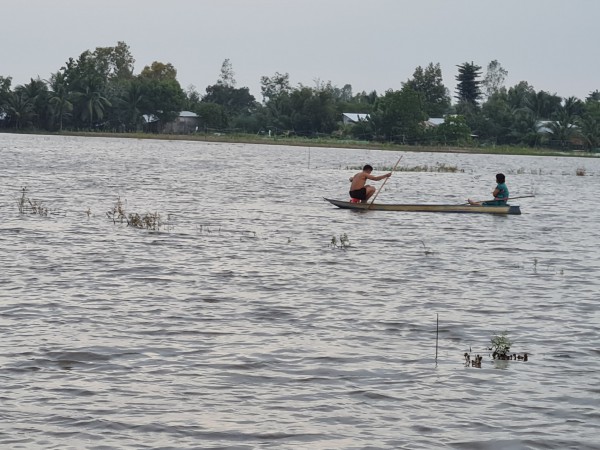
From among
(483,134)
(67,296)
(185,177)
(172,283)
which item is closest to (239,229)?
(172,283)

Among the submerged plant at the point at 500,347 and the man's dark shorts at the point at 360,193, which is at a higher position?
the man's dark shorts at the point at 360,193

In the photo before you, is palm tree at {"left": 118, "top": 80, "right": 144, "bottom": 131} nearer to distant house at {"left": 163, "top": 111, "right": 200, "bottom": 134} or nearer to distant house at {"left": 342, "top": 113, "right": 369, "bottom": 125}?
distant house at {"left": 163, "top": 111, "right": 200, "bottom": 134}

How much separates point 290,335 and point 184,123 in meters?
116

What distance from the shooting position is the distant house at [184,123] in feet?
406

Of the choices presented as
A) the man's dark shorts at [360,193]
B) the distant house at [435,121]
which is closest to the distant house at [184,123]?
the distant house at [435,121]

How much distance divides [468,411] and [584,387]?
1468 millimetres

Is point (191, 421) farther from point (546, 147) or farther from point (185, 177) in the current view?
point (546, 147)

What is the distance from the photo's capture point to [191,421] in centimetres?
787

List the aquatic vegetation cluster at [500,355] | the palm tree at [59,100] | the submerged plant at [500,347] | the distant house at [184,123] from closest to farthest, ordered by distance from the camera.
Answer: the aquatic vegetation cluster at [500,355], the submerged plant at [500,347], the palm tree at [59,100], the distant house at [184,123]

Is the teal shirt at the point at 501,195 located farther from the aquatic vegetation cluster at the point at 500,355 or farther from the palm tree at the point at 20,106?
the palm tree at the point at 20,106

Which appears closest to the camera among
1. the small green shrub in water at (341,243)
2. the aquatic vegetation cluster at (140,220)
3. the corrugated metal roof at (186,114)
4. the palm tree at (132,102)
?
the small green shrub in water at (341,243)

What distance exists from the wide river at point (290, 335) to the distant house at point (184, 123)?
100 meters

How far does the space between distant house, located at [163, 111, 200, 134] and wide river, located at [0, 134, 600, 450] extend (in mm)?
100201

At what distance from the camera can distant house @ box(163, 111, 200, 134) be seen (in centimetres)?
12376
